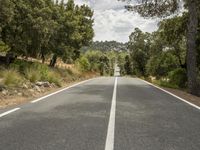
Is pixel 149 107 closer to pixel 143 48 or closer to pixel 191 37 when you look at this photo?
pixel 191 37

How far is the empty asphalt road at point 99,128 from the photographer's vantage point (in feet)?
21.1

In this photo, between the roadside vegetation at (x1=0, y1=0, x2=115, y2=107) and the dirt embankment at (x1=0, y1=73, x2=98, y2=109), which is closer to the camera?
the dirt embankment at (x1=0, y1=73, x2=98, y2=109)

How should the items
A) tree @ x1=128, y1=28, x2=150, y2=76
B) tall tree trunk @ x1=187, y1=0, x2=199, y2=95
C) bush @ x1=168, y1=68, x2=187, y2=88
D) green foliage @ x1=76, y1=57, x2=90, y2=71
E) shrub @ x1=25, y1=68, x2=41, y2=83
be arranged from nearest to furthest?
tall tree trunk @ x1=187, y1=0, x2=199, y2=95, shrub @ x1=25, y1=68, x2=41, y2=83, bush @ x1=168, y1=68, x2=187, y2=88, green foliage @ x1=76, y1=57, x2=90, y2=71, tree @ x1=128, y1=28, x2=150, y2=76

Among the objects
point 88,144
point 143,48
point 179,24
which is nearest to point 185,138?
point 88,144

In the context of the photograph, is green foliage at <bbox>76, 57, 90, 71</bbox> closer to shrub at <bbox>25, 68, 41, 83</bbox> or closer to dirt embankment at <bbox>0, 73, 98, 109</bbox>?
shrub at <bbox>25, 68, 41, 83</bbox>

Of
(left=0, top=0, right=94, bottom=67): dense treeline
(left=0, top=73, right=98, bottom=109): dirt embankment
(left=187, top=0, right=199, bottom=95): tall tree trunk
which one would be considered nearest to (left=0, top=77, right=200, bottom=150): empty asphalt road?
(left=0, top=73, right=98, bottom=109): dirt embankment

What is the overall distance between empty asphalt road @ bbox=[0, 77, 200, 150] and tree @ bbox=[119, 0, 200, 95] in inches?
367

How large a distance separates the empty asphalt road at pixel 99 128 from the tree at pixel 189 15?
30.6 feet

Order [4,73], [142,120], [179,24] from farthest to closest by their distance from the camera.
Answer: [179,24] → [4,73] → [142,120]

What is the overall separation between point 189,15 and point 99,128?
50.7 feet

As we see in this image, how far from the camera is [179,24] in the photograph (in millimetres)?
27469

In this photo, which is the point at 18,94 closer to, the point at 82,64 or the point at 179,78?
the point at 179,78

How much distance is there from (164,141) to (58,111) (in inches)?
186

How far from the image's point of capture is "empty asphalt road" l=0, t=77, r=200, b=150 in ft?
21.1
